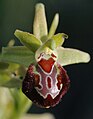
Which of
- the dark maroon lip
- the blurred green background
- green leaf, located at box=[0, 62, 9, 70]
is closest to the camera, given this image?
the dark maroon lip

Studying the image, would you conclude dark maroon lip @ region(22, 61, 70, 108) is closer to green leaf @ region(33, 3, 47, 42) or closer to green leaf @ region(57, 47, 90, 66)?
green leaf @ region(57, 47, 90, 66)

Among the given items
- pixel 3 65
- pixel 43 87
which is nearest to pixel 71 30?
pixel 3 65

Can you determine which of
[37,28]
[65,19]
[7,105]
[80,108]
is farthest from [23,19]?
[37,28]

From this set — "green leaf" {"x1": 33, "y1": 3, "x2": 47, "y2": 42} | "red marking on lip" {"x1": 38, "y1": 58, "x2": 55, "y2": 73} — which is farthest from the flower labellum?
"green leaf" {"x1": 33, "y1": 3, "x2": 47, "y2": 42}

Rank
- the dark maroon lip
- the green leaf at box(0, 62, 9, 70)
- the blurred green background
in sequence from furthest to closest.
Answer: the blurred green background < the green leaf at box(0, 62, 9, 70) < the dark maroon lip

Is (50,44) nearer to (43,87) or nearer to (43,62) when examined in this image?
(43,62)

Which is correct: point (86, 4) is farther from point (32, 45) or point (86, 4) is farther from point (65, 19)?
point (32, 45)

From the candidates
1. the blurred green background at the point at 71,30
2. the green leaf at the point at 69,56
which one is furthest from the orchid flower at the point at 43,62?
the blurred green background at the point at 71,30
